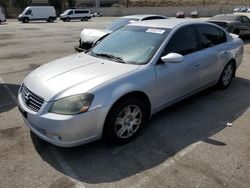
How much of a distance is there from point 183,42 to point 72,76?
6.59 feet

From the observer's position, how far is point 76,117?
306cm

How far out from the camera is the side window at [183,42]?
4.18m

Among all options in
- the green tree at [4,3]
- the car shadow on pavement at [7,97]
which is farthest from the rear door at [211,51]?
the green tree at [4,3]

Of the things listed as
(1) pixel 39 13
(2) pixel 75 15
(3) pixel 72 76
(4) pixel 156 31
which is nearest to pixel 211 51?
(4) pixel 156 31

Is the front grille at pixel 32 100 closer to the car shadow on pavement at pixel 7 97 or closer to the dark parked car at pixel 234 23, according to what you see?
the car shadow on pavement at pixel 7 97

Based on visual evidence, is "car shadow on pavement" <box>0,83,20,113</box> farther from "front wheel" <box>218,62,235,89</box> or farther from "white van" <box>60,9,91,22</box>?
"white van" <box>60,9,91,22</box>

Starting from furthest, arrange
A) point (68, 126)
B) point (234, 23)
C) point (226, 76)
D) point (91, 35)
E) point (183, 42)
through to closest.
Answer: point (234, 23), point (91, 35), point (226, 76), point (183, 42), point (68, 126)

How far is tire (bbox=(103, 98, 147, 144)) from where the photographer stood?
11.1 ft

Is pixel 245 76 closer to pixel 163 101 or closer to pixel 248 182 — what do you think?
pixel 163 101

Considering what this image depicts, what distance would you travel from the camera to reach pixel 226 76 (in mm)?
5840

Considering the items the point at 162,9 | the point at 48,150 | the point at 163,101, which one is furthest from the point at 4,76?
the point at 162,9

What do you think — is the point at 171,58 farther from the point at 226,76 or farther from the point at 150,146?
the point at 226,76

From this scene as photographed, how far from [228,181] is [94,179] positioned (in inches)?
59.3

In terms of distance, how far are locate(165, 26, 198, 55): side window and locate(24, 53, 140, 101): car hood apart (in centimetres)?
79
